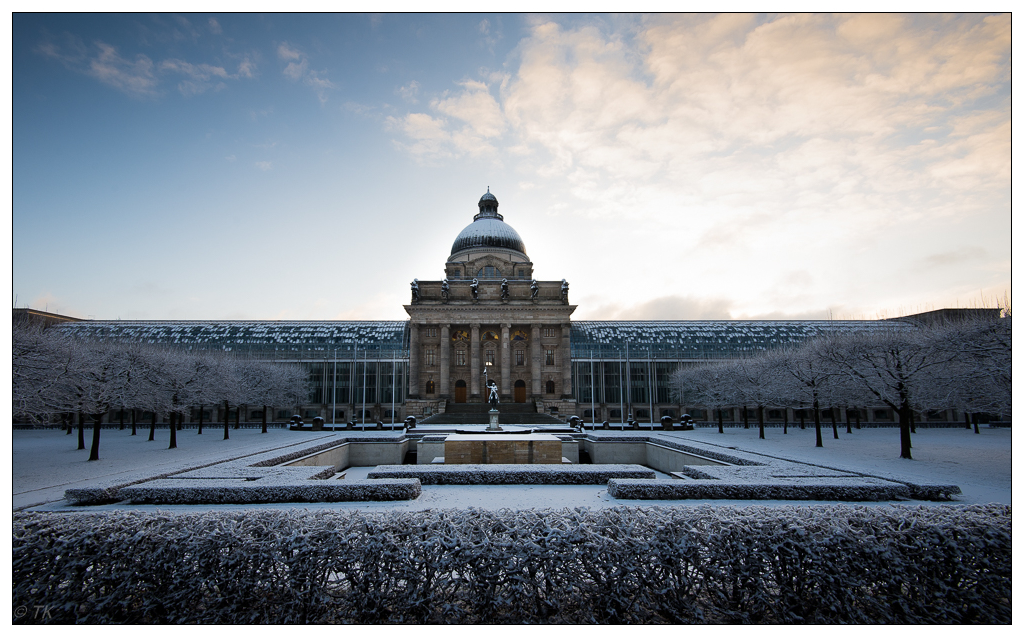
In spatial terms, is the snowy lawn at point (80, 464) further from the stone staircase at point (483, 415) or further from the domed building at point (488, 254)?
the domed building at point (488, 254)

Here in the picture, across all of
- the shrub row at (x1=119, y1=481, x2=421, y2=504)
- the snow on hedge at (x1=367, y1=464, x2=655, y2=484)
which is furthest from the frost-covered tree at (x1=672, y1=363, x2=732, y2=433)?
the shrub row at (x1=119, y1=481, x2=421, y2=504)

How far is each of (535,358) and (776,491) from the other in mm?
54708

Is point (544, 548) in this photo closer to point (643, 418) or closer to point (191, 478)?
point (191, 478)

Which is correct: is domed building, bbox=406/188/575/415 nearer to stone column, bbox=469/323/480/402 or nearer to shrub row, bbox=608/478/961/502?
stone column, bbox=469/323/480/402

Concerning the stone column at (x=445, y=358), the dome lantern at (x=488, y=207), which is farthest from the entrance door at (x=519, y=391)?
the dome lantern at (x=488, y=207)

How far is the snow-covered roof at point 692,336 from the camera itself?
75.4 metres

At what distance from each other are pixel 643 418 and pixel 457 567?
66.9 meters

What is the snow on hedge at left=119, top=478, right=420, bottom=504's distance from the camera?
14.3 meters

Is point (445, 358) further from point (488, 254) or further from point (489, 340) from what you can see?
point (488, 254)

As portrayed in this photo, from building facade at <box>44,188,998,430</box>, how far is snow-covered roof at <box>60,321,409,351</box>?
0.52ft

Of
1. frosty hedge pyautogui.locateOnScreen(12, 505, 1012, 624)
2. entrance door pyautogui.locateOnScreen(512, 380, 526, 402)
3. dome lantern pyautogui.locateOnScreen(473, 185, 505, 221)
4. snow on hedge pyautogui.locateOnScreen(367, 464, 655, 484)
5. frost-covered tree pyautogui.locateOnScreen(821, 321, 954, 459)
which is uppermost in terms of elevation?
dome lantern pyautogui.locateOnScreen(473, 185, 505, 221)

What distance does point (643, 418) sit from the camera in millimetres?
69875

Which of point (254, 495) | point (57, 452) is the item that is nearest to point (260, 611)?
point (254, 495)

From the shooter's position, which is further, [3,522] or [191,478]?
[191,478]
